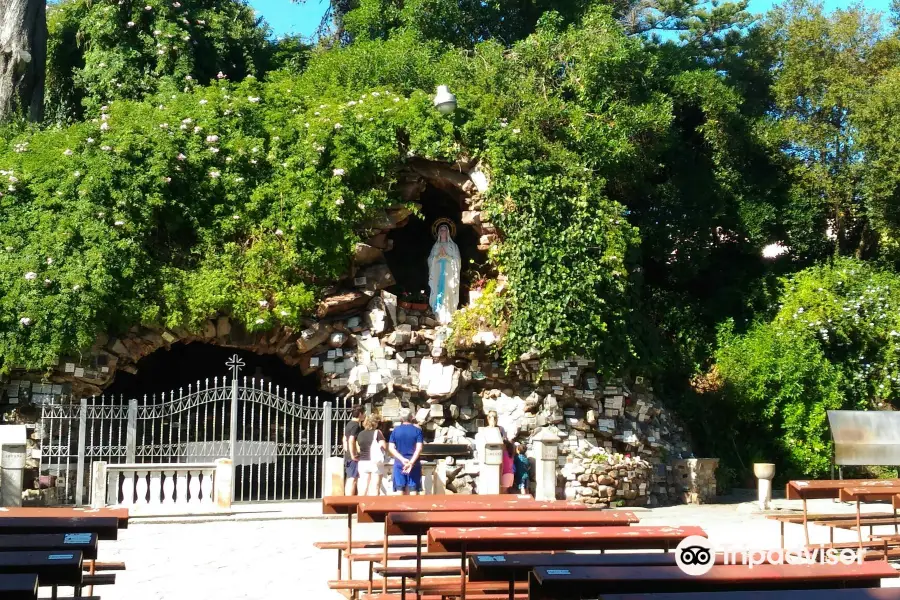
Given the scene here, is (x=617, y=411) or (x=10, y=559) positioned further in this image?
(x=617, y=411)

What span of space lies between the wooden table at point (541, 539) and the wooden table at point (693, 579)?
85 centimetres

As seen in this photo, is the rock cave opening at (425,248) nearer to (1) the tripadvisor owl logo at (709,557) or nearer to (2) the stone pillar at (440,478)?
(2) the stone pillar at (440,478)

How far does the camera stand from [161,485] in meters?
13.4

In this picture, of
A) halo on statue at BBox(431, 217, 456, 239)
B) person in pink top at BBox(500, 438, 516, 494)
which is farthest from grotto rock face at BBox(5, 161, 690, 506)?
halo on statue at BBox(431, 217, 456, 239)

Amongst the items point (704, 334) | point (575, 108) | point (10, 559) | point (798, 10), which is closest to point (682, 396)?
point (704, 334)

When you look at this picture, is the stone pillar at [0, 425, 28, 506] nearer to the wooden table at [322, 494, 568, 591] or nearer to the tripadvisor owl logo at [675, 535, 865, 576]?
the wooden table at [322, 494, 568, 591]

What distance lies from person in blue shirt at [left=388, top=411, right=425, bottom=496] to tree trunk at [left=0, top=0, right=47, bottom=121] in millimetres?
9538

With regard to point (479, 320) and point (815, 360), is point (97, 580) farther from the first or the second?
point (815, 360)

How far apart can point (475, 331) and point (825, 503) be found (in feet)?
22.6

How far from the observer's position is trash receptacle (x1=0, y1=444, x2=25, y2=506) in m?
12.5

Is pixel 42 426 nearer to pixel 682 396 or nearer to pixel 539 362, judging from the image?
pixel 539 362

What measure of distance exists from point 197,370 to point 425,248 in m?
4.84

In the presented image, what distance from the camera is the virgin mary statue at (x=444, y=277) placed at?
54.3 feet

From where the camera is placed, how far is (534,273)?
15.7 metres
